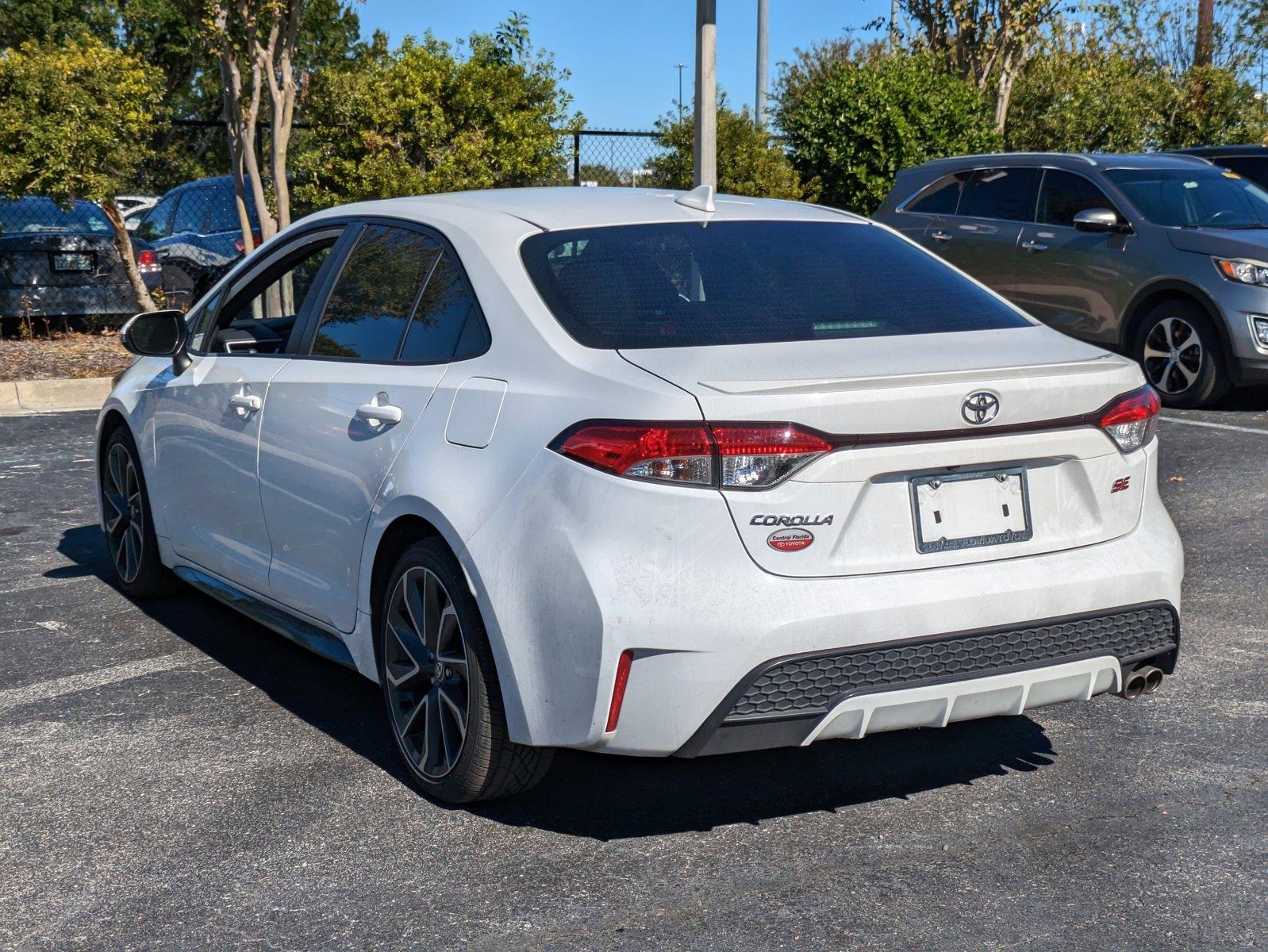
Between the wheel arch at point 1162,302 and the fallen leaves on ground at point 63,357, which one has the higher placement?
the wheel arch at point 1162,302

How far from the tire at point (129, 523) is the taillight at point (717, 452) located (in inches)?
120

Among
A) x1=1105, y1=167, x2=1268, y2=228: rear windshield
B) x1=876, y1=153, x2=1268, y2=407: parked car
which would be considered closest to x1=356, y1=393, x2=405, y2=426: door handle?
x1=876, y1=153, x2=1268, y2=407: parked car

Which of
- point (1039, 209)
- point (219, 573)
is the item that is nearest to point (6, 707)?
point (219, 573)

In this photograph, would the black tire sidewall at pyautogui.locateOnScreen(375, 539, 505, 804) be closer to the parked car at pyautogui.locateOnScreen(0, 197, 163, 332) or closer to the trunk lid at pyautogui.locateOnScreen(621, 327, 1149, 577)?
the trunk lid at pyautogui.locateOnScreen(621, 327, 1149, 577)

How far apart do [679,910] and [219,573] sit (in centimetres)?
247

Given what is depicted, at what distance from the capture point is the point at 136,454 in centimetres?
583

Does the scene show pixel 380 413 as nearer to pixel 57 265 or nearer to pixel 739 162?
pixel 57 265

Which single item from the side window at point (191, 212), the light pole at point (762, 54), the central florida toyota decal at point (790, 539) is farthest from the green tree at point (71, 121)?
the light pole at point (762, 54)

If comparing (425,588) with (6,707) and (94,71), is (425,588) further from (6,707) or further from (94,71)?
(94,71)

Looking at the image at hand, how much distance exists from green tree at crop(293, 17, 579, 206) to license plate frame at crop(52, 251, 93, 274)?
6.77 ft

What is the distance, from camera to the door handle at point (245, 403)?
15.6 feet

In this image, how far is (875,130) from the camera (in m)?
16.8

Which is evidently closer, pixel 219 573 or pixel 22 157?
pixel 219 573

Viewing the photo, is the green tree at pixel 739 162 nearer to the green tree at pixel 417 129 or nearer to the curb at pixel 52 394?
the green tree at pixel 417 129
